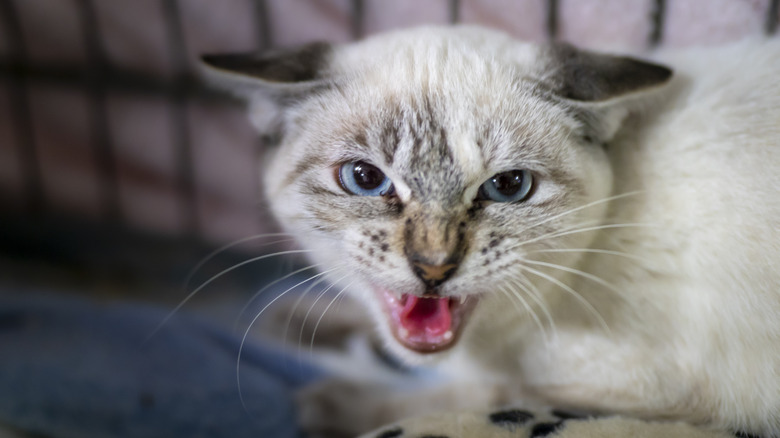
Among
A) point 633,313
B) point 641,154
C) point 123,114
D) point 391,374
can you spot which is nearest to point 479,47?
point 641,154

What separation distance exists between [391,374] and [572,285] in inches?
28.1

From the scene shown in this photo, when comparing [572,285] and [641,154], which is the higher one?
[641,154]

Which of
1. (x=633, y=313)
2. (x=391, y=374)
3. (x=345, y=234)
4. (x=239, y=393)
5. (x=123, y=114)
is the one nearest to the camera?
(x=345, y=234)

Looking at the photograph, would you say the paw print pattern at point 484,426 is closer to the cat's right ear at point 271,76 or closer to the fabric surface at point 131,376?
the fabric surface at point 131,376

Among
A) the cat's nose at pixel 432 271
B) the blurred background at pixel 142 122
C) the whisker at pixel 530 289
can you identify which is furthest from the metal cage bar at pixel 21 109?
the whisker at pixel 530 289

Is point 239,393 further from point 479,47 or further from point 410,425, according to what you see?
point 479,47

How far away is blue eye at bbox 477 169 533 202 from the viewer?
1.21 m

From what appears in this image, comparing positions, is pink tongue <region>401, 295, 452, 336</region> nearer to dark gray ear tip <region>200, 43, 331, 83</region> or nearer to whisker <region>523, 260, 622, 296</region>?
whisker <region>523, 260, 622, 296</region>

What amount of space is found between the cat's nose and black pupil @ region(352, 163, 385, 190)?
0.21 m

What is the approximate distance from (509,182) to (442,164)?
0.16 m

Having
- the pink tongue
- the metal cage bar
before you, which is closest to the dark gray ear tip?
the pink tongue

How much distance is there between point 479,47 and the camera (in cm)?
134

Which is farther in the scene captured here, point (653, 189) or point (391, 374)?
point (391, 374)

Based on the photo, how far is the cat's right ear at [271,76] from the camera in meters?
1.30
